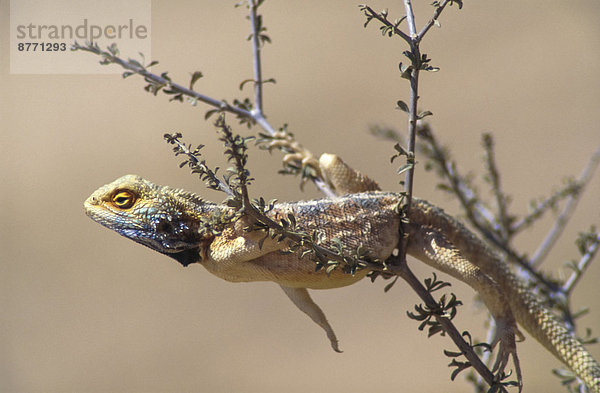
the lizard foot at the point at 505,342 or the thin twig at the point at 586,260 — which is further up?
the thin twig at the point at 586,260

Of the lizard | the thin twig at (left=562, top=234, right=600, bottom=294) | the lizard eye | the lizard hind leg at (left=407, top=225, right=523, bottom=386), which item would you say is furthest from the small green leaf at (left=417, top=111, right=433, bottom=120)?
the thin twig at (left=562, top=234, right=600, bottom=294)

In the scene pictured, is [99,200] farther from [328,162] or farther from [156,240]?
[328,162]

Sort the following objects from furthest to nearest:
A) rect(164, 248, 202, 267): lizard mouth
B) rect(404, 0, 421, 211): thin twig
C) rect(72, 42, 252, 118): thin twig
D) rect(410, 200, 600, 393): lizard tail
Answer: rect(410, 200, 600, 393): lizard tail
rect(164, 248, 202, 267): lizard mouth
rect(72, 42, 252, 118): thin twig
rect(404, 0, 421, 211): thin twig

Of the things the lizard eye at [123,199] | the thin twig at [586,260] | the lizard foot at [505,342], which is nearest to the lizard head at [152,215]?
the lizard eye at [123,199]

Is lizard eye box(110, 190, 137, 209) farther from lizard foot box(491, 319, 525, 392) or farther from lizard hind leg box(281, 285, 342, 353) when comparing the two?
lizard foot box(491, 319, 525, 392)

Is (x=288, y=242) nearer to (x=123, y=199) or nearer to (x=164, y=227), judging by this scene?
(x=164, y=227)

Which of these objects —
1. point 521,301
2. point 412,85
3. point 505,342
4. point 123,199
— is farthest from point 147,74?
A: point 521,301

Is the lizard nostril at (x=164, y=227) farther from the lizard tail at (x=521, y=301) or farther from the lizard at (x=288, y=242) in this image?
the lizard tail at (x=521, y=301)

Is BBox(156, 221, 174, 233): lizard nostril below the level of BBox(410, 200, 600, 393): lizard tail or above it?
above
